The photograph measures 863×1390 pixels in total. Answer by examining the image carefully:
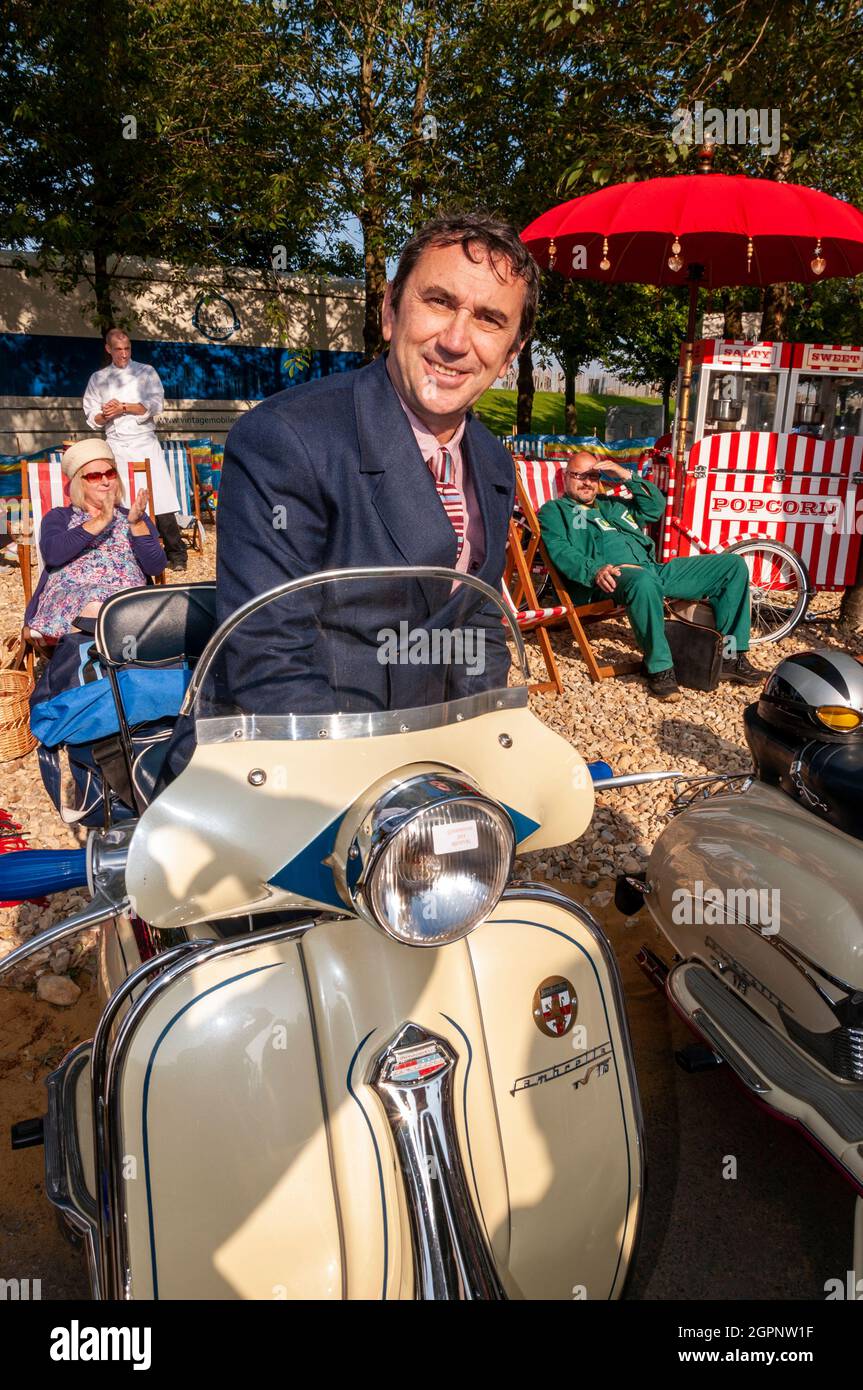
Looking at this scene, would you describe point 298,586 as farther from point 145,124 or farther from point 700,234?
point 145,124

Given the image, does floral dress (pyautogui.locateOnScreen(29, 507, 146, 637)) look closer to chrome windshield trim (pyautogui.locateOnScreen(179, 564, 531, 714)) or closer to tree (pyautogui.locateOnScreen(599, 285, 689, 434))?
chrome windshield trim (pyautogui.locateOnScreen(179, 564, 531, 714))

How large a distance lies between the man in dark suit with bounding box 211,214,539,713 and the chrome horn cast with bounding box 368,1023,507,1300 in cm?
57

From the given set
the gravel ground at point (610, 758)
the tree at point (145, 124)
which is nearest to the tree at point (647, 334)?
the tree at point (145, 124)

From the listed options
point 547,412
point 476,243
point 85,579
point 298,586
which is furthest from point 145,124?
point 547,412

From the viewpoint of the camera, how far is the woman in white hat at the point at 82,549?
4609mm

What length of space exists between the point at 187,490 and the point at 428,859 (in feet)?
33.7

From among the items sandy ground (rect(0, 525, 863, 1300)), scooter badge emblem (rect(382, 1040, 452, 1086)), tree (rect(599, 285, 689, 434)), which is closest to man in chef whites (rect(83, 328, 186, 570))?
sandy ground (rect(0, 525, 863, 1300))

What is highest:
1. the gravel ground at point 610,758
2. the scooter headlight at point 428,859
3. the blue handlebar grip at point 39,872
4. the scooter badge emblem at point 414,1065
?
the scooter headlight at point 428,859

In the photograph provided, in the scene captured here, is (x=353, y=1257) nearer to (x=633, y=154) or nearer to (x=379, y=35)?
(x=633, y=154)

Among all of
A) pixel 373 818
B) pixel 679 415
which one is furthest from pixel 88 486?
pixel 679 415

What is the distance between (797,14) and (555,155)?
4.23m

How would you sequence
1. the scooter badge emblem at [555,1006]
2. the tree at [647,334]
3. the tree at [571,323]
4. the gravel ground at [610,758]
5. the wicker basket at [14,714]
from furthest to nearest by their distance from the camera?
1. the tree at [647,334]
2. the tree at [571,323]
3. the wicker basket at [14,714]
4. the gravel ground at [610,758]
5. the scooter badge emblem at [555,1006]

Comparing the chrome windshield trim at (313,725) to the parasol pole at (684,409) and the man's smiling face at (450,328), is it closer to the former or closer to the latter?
the man's smiling face at (450,328)

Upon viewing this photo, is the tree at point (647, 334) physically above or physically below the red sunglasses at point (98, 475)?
above
